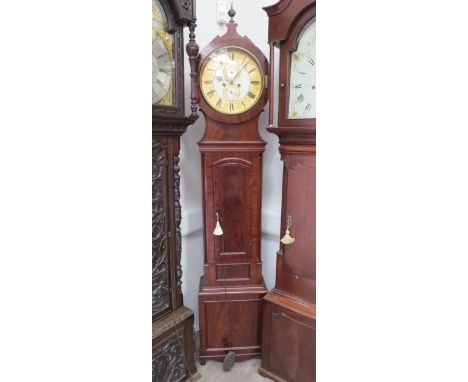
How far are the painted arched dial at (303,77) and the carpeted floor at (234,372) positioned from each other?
1.16 meters

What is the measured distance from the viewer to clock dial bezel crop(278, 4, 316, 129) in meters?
1.20

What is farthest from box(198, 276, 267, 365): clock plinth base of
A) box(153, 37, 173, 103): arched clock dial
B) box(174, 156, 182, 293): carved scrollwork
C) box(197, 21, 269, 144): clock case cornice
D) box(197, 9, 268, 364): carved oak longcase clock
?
box(153, 37, 173, 103): arched clock dial

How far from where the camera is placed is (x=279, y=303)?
1362 mm

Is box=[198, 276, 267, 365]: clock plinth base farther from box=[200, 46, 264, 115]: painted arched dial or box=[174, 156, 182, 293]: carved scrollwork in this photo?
box=[200, 46, 264, 115]: painted arched dial

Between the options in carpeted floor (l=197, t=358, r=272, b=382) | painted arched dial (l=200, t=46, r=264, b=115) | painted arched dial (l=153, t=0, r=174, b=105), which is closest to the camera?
painted arched dial (l=153, t=0, r=174, b=105)

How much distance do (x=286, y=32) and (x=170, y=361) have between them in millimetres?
1372

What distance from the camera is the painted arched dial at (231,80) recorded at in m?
1.34

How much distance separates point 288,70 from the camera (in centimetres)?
127

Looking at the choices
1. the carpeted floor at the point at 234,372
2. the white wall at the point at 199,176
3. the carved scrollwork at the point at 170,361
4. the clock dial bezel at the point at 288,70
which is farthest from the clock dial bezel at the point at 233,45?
the carpeted floor at the point at 234,372
